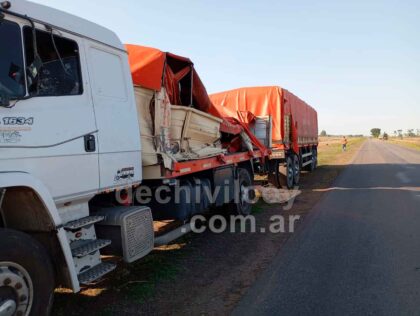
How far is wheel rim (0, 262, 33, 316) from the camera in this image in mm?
3064

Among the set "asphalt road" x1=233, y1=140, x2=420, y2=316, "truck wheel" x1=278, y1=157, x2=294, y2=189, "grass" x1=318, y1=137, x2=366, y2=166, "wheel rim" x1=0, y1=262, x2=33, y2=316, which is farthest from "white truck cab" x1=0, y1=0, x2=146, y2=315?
"grass" x1=318, y1=137, x2=366, y2=166

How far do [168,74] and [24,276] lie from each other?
383cm

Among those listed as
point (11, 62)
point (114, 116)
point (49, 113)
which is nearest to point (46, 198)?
point (49, 113)

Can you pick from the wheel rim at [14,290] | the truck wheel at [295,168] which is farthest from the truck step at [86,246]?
the truck wheel at [295,168]

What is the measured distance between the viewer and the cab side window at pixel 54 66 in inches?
139

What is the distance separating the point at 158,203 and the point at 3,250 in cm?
321

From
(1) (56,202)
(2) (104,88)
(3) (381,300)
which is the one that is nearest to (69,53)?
(2) (104,88)

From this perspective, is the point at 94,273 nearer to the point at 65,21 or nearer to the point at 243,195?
the point at 65,21

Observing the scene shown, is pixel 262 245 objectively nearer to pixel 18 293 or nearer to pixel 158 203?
pixel 158 203

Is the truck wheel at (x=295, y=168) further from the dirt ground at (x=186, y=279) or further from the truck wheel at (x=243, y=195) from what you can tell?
the dirt ground at (x=186, y=279)

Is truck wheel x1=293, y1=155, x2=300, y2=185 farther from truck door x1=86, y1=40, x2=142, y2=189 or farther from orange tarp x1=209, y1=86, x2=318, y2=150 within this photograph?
truck door x1=86, y1=40, x2=142, y2=189

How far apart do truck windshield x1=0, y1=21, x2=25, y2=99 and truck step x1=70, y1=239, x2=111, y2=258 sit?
4.99ft

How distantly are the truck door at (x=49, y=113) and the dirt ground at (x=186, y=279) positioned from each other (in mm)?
1331

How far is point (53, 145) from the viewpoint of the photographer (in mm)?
3732
